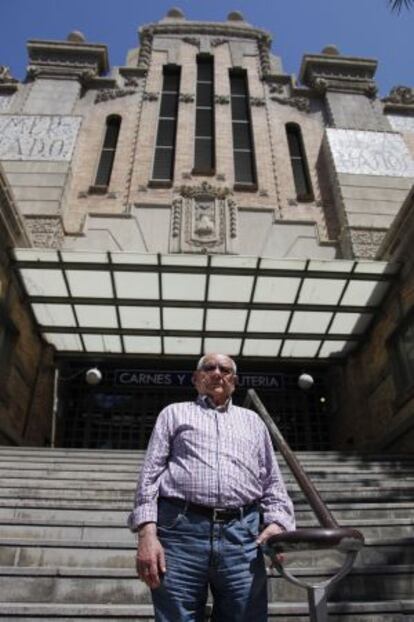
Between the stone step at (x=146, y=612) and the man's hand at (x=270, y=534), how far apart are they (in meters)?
1.24

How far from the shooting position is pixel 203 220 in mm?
12422

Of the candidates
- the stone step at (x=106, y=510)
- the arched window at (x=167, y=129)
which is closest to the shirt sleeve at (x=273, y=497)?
the stone step at (x=106, y=510)

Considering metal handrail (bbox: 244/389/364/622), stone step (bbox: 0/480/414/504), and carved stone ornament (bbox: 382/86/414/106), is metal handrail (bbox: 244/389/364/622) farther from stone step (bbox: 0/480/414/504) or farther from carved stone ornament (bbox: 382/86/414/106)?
carved stone ornament (bbox: 382/86/414/106)

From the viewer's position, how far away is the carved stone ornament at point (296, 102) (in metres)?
16.4

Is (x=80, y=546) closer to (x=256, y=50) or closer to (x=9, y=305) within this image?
(x=9, y=305)

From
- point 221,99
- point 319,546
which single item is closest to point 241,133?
point 221,99

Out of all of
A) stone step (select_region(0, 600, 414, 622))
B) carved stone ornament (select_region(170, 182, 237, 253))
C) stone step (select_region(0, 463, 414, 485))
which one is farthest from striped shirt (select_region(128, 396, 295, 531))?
carved stone ornament (select_region(170, 182, 237, 253))

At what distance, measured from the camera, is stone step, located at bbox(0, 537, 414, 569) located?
3.52 metres

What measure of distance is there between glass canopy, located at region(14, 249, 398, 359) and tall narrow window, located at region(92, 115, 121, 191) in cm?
455

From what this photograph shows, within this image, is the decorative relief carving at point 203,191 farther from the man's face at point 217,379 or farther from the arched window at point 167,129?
the man's face at point 217,379

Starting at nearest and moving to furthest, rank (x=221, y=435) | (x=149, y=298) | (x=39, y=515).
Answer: (x=221, y=435)
(x=39, y=515)
(x=149, y=298)

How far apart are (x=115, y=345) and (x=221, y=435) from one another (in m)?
10.1

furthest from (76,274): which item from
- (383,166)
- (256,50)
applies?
(256,50)

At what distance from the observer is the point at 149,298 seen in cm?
1056
